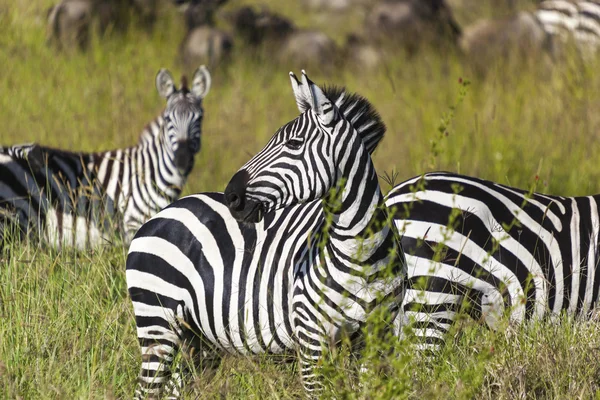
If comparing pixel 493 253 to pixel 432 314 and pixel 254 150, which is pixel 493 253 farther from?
pixel 254 150

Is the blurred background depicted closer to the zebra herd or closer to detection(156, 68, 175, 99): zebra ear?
detection(156, 68, 175, 99): zebra ear

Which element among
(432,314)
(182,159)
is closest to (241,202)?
(432,314)

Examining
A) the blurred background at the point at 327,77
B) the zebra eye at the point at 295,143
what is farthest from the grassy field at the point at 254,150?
the zebra eye at the point at 295,143

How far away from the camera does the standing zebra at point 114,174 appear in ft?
20.4

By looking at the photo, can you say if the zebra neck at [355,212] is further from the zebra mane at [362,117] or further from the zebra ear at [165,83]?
the zebra ear at [165,83]

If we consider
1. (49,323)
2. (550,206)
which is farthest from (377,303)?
(49,323)

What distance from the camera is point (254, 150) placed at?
920 cm

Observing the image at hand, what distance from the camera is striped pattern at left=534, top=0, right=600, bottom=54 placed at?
8.77 metres

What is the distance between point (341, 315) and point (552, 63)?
633cm

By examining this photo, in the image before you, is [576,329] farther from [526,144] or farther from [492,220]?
[526,144]

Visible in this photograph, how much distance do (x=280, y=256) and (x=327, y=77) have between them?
9.16m

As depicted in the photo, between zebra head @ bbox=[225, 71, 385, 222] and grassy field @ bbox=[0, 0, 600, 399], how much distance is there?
0.57 m

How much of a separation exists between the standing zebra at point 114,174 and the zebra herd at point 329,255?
2367 mm

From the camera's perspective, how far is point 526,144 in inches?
305
